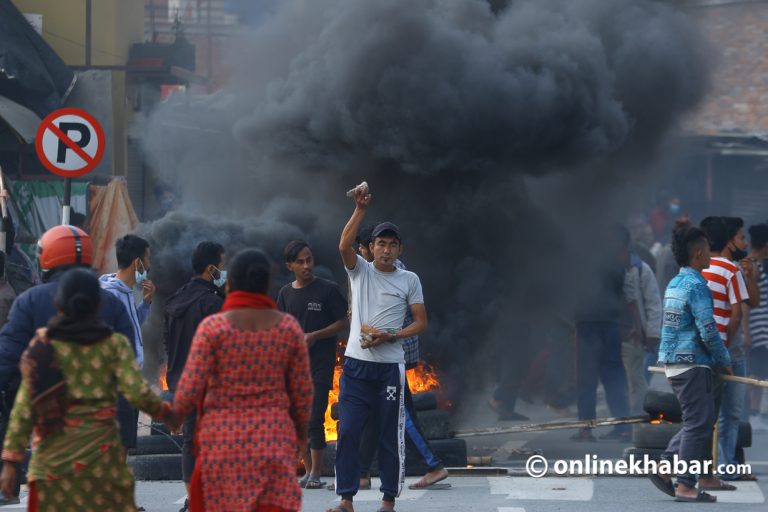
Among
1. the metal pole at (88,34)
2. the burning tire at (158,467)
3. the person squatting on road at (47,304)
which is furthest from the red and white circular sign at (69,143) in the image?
the metal pole at (88,34)

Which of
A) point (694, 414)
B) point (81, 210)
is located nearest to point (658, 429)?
point (694, 414)

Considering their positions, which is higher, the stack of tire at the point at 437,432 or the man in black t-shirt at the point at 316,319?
the man in black t-shirt at the point at 316,319

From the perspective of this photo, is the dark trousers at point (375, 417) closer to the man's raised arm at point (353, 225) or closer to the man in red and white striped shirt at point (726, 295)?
the man's raised arm at point (353, 225)

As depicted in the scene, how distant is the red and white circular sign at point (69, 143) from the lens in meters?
11.4

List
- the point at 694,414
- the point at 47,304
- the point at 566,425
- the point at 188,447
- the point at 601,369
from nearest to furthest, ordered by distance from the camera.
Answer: the point at 47,304, the point at 188,447, the point at 694,414, the point at 566,425, the point at 601,369

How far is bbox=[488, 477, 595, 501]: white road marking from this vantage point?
8.54 meters

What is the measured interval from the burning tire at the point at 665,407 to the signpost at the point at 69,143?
4.98 meters

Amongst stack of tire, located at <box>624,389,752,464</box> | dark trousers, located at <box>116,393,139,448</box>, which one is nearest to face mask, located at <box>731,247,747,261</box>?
stack of tire, located at <box>624,389,752,464</box>

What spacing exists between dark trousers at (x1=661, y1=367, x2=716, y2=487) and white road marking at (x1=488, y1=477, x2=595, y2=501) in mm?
742

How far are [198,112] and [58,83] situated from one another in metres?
2.45

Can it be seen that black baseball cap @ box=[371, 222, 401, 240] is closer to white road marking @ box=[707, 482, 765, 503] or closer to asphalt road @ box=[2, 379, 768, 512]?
asphalt road @ box=[2, 379, 768, 512]

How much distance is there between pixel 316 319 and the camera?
29.0 ft

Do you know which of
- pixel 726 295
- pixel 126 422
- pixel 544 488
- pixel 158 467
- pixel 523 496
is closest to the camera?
pixel 126 422

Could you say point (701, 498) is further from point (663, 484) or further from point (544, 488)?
point (544, 488)
